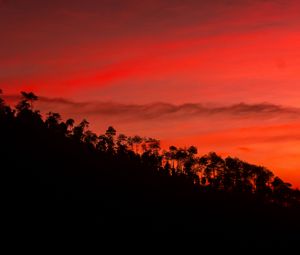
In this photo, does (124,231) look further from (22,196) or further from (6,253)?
(6,253)

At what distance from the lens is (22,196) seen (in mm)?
100375

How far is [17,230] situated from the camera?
281 ft

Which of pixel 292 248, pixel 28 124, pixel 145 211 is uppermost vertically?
pixel 28 124

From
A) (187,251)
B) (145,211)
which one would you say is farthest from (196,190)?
(187,251)

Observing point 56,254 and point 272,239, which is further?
point 272,239

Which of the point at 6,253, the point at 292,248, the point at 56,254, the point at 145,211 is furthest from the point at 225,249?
the point at 6,253

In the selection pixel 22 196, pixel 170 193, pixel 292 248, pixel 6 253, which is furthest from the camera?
pixel 170 193

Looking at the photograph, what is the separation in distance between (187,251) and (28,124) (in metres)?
103

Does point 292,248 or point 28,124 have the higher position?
point 28,124

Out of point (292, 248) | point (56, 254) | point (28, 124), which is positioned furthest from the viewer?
point (28, 124)

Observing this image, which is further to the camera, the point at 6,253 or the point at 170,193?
the point at 170,193

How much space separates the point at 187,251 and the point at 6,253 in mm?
47496

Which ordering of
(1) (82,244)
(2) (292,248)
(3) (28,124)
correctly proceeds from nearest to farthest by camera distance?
(1) (82,244), (2) (292,248), (3) (28,124)

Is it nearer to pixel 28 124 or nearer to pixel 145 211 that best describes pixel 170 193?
pixel 145 211
